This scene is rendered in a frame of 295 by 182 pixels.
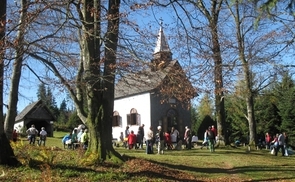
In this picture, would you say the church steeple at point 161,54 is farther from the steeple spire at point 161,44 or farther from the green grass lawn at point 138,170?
the green grass lawn at point 138,170

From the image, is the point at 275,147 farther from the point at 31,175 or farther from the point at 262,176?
the point at 31,175

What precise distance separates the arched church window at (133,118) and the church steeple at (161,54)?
2413 cm

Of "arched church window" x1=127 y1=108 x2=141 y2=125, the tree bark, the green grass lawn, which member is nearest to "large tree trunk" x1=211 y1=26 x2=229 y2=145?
the tree bark

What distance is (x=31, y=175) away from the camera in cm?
1039

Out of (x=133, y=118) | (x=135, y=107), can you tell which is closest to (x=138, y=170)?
(x=135, y=107)

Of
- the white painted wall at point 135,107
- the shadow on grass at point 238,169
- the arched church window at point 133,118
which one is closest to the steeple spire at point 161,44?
the shadow on grass at point 238,169

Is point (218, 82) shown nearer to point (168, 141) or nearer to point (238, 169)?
point (238, 169)

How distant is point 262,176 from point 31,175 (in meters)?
7.69

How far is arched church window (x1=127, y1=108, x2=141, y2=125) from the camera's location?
3741cm

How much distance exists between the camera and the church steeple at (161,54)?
1084 centimetres

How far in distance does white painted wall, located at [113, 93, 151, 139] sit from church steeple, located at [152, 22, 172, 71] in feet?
74.0

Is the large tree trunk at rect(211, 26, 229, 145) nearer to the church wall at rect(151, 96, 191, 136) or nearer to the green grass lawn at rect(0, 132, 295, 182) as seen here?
the green grass lawn at rect(0, 132, 295, 182)

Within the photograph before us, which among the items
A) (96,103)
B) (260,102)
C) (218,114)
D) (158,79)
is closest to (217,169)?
(158,79)

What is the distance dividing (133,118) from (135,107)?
119cm
